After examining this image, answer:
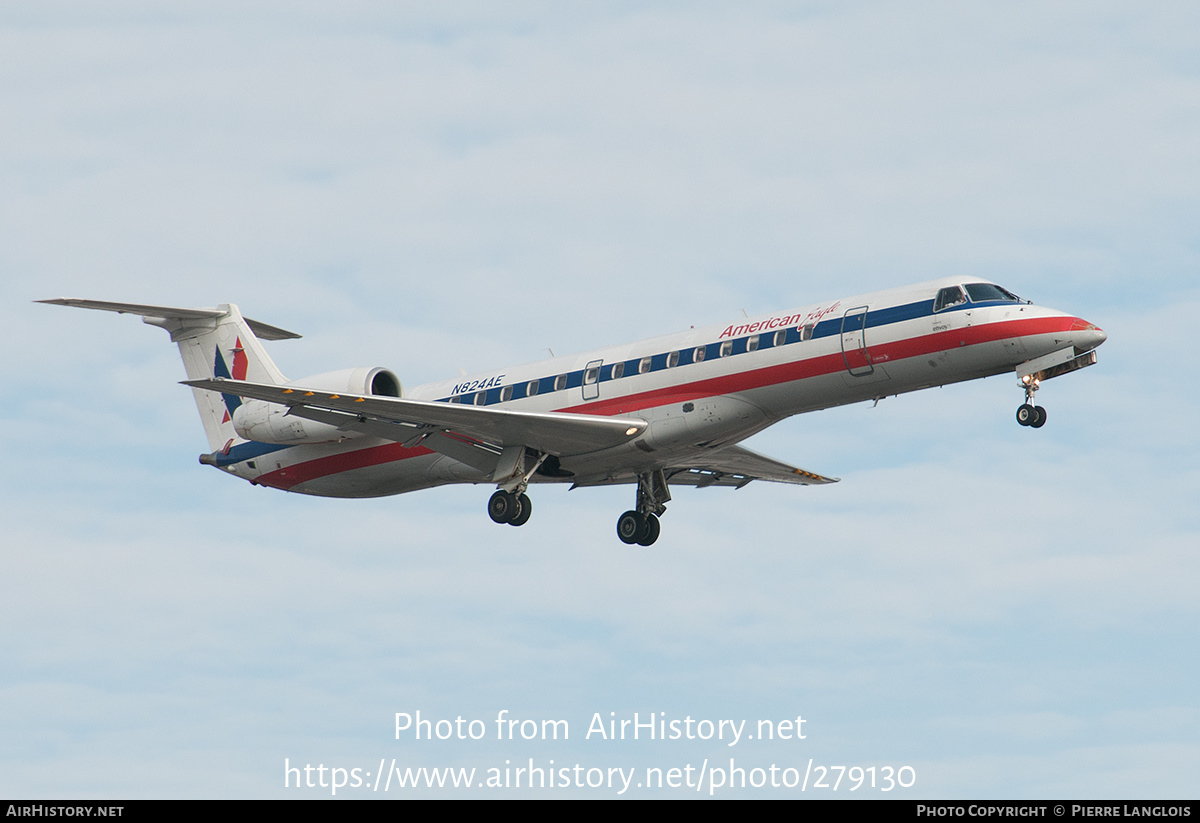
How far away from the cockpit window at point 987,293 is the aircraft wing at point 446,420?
247 inches

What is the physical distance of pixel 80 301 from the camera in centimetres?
2997

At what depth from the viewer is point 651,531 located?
3127cm

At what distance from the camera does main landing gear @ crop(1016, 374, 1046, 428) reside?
2492 cm

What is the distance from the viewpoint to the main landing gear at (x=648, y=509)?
31203 millimetres

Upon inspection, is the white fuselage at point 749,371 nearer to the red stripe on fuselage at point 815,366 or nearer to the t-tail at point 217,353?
the red stripe on fuselage at point 815,366

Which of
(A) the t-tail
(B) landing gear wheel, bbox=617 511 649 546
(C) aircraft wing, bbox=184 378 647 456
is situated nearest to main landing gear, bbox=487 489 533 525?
(C) aircraft wing, bbox=184 378 647 456

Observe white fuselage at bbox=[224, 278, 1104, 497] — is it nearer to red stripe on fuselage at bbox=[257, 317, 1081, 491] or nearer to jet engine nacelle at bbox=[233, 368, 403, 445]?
red stripe on fuselage at bbox=[257, 317, 1081, 491]

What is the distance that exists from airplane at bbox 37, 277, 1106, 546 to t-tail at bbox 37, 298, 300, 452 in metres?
0.04

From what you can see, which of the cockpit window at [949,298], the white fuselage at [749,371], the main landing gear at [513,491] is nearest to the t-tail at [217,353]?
the white fuselage at [749,371]

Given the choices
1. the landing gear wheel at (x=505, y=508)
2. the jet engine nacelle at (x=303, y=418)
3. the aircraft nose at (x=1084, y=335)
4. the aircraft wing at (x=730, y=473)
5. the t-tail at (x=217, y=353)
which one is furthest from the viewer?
the t-tail at (x=217, y=353)

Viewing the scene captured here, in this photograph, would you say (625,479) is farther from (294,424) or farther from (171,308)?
(171,308)

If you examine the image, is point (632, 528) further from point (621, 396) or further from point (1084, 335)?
point (1084, 335)

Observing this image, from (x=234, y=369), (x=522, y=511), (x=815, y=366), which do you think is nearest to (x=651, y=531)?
(x=522, y=511)

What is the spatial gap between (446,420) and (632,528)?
17.5ft
